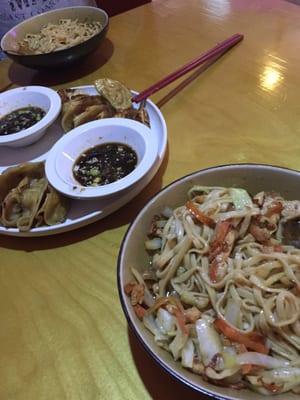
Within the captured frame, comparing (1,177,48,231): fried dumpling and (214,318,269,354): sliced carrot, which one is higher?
(214,318,269,354): sliced carrot

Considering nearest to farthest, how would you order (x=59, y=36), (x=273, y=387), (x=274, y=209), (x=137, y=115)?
(x=273, y=387) → (x=274, y=209) → (x=137, y=115) → (x=59, y=36)

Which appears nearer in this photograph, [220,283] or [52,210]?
[220,283]

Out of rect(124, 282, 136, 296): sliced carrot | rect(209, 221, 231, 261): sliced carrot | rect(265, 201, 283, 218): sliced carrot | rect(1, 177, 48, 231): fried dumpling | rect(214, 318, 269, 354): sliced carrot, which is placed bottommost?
rect(1, 177, 48, 231): fried dumpling

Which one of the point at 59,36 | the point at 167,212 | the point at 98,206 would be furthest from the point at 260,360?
the point at 59,36

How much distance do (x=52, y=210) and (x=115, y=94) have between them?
0.61 meters

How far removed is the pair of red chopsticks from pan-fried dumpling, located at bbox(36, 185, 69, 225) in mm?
573

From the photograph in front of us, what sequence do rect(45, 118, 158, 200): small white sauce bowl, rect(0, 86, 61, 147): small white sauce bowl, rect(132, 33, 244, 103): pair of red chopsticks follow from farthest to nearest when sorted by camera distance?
1. rect(132, 33, 244, 103): pair of red chopsticks
2. rect(0, 86, 61, 147): small white sauce bowl
3. rect(45, 118, 158, 200): small white sauce bowl

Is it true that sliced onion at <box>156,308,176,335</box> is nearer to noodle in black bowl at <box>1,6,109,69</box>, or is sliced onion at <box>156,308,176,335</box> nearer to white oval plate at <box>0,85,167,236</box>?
white oval plate at <box>0,85,167,236</box>

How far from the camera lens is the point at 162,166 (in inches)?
54.6

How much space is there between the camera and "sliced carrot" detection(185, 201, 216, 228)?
3.21 feet

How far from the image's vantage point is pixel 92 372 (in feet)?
3.02

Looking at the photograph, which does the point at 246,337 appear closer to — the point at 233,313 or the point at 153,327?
the point at 233,313

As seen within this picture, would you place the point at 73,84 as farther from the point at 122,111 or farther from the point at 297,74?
the point at 297,74

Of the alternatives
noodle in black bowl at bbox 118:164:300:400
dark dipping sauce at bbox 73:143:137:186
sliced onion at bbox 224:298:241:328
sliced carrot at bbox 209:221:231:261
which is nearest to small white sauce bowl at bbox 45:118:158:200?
dark dipping sauce at bbox 73:143:137:186
